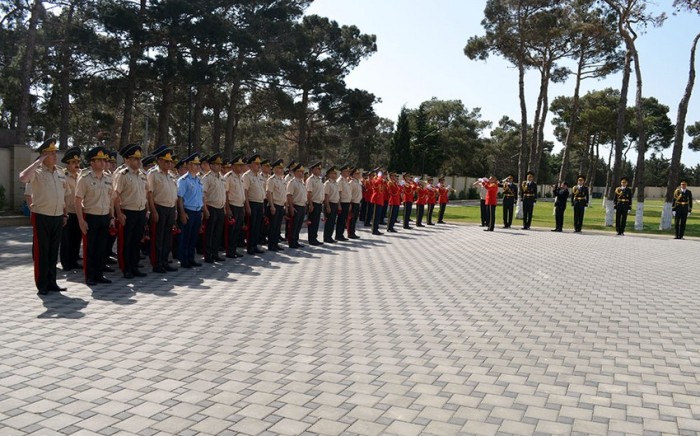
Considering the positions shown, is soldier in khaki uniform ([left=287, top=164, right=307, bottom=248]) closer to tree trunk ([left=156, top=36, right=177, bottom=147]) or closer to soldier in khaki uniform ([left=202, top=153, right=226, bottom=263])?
soldier in khaki uniform ([left=202, top=153, right=226, bottom=263])

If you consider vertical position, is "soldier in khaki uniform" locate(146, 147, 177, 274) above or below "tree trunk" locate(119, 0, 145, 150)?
below

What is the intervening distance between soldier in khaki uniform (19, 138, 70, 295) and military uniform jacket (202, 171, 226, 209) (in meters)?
2.84

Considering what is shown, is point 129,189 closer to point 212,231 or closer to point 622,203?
point 212,231

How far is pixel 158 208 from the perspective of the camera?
313 inches

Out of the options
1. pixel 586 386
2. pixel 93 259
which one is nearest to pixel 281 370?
pixel 586 386

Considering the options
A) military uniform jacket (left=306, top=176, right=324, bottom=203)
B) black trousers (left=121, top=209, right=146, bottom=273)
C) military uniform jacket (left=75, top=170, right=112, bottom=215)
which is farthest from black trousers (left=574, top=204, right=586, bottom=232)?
military uniform jacket (left=75, top=170, right=112, bottom=215)

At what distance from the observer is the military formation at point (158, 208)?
6387mm

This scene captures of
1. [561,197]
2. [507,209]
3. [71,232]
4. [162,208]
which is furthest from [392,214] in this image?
[71,232]

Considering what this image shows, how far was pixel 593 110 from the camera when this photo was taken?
4350 cm

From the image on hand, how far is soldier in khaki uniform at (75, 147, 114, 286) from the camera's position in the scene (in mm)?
6926

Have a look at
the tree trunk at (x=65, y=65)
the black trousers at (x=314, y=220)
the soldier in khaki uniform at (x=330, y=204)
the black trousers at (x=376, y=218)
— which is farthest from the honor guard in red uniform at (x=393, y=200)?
the tree trunk at (x=65, y=65)

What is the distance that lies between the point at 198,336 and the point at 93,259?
2909 mm

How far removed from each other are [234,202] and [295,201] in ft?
5.86

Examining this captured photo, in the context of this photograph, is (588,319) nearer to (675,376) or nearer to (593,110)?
(675,376)
